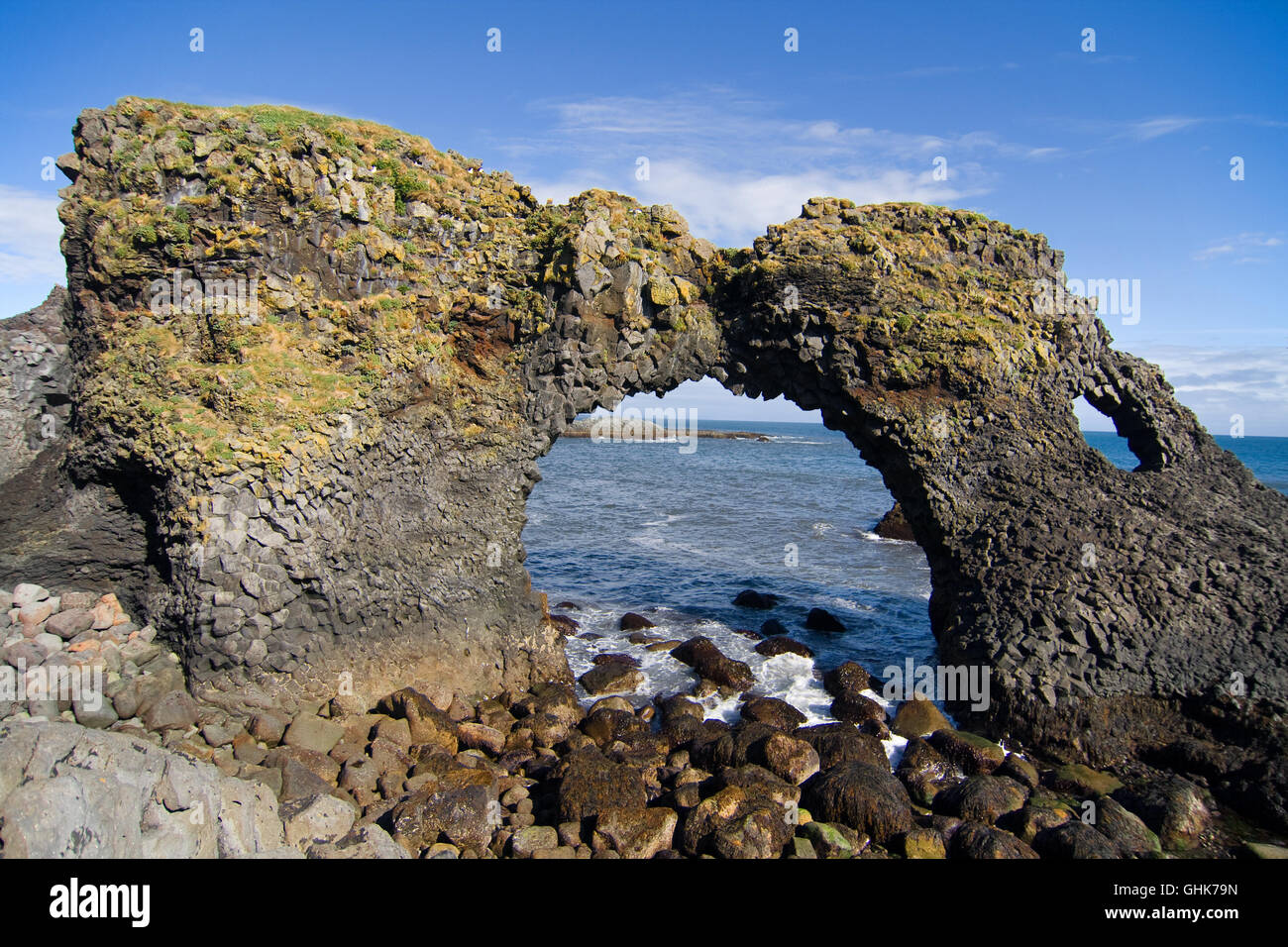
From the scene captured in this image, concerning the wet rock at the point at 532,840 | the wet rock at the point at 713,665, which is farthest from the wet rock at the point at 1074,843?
the wet rock at the point at 713,665

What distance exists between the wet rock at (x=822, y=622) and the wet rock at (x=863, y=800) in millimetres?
10639

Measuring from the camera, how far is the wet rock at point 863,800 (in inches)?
465

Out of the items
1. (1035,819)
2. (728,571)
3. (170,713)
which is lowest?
(1035,819)

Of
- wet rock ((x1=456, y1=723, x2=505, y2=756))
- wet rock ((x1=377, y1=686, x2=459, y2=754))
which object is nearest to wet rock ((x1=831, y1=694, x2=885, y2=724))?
wet rock ((x1=456, y1=723, x2=505, y2=756))

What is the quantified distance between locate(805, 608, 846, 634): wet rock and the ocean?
13.4 inches

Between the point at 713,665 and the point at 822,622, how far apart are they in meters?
6.13

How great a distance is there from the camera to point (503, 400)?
18.0 meters

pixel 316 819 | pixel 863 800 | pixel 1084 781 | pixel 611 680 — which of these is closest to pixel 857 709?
pixel 1084 781

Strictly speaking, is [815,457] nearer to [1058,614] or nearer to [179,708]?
[1058,614]

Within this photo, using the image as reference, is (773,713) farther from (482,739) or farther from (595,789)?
(482,739)

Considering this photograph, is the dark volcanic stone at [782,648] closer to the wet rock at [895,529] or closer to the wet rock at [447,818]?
the wet rock at [447,818]

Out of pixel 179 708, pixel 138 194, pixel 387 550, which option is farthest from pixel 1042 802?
pixel 138 194
